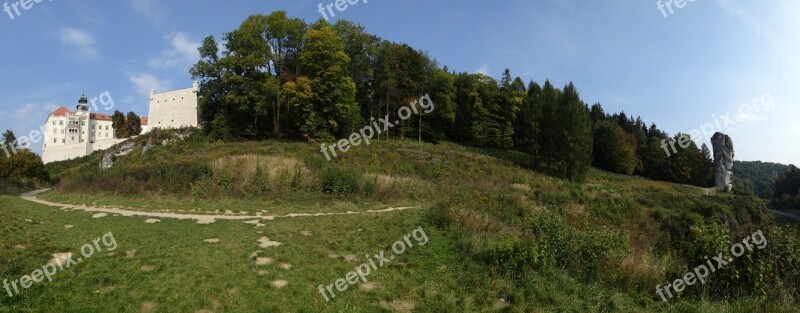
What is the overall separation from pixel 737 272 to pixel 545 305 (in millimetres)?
3351

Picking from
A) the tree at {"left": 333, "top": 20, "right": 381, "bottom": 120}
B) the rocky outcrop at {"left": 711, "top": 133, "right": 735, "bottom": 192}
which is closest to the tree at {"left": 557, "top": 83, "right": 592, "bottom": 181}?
the tree at {"left": 333, "top": 20, "right": 381, "bottom": 120}

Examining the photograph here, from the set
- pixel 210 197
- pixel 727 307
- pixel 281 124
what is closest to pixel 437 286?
pixel 727 307

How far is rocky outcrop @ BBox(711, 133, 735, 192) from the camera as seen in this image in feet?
209

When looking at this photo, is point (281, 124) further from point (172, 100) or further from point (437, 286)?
point (437, 286)

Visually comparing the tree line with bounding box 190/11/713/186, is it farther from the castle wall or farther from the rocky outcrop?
the rocky outcrop

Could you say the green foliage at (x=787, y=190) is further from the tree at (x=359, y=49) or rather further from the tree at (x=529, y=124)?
the tree at (x=359, y=49)

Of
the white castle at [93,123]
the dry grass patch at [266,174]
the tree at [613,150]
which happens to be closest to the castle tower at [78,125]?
the white castle at [93,123]

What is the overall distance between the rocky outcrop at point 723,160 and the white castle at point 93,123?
76.9 m

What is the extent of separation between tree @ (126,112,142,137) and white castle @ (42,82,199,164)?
122cm

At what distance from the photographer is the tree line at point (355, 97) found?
3672 centimetres

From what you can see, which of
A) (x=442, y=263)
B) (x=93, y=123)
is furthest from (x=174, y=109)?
(x=93, y=123)

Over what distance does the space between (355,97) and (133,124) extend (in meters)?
45.9

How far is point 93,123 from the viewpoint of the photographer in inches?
3231

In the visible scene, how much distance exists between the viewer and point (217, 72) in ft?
126
